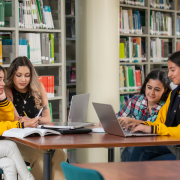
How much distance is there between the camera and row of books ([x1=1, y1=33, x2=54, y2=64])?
313 centimetres

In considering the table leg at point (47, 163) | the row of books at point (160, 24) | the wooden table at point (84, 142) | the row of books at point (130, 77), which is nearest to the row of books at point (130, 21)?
the row of books at point (160, 24)

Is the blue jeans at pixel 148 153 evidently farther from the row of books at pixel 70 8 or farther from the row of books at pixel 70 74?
the row of books at pixel 70 8

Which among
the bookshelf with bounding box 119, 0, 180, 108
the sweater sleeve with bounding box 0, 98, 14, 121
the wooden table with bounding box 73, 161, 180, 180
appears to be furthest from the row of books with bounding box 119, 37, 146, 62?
the wooden table with bounding box 73, 161, 180, 180

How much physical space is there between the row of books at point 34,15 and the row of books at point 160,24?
1637mm

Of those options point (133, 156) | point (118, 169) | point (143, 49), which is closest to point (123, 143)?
point (118, 169)

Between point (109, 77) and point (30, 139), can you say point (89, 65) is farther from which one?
point (30, 139)

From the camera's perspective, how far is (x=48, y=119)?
2.63 metres

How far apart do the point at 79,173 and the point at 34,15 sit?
2.60m

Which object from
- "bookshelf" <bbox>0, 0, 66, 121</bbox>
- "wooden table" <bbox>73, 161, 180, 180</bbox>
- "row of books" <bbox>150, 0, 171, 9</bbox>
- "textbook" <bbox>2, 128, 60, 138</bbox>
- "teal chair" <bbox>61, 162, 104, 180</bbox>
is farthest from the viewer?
"row of books" <bbox>150, 0, 171, 9</bbox>

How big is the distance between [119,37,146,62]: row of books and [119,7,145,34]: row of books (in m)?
0.11

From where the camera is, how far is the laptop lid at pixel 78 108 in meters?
2.21

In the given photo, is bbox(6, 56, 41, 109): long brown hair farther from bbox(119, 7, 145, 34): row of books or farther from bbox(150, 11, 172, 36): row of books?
bbox(150, 11, 172, 36): row of books

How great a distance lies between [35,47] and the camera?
3299 mm

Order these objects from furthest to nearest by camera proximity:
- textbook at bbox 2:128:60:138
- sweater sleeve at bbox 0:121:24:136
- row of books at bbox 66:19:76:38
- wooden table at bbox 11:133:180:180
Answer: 1. row of books at bbox 66:19:76:38
2. sweater sleeve at bbox 0:121:24:136
3. textbook at bbox 2:128:60:138
4. wooden table at bbox 11:133:180:180
